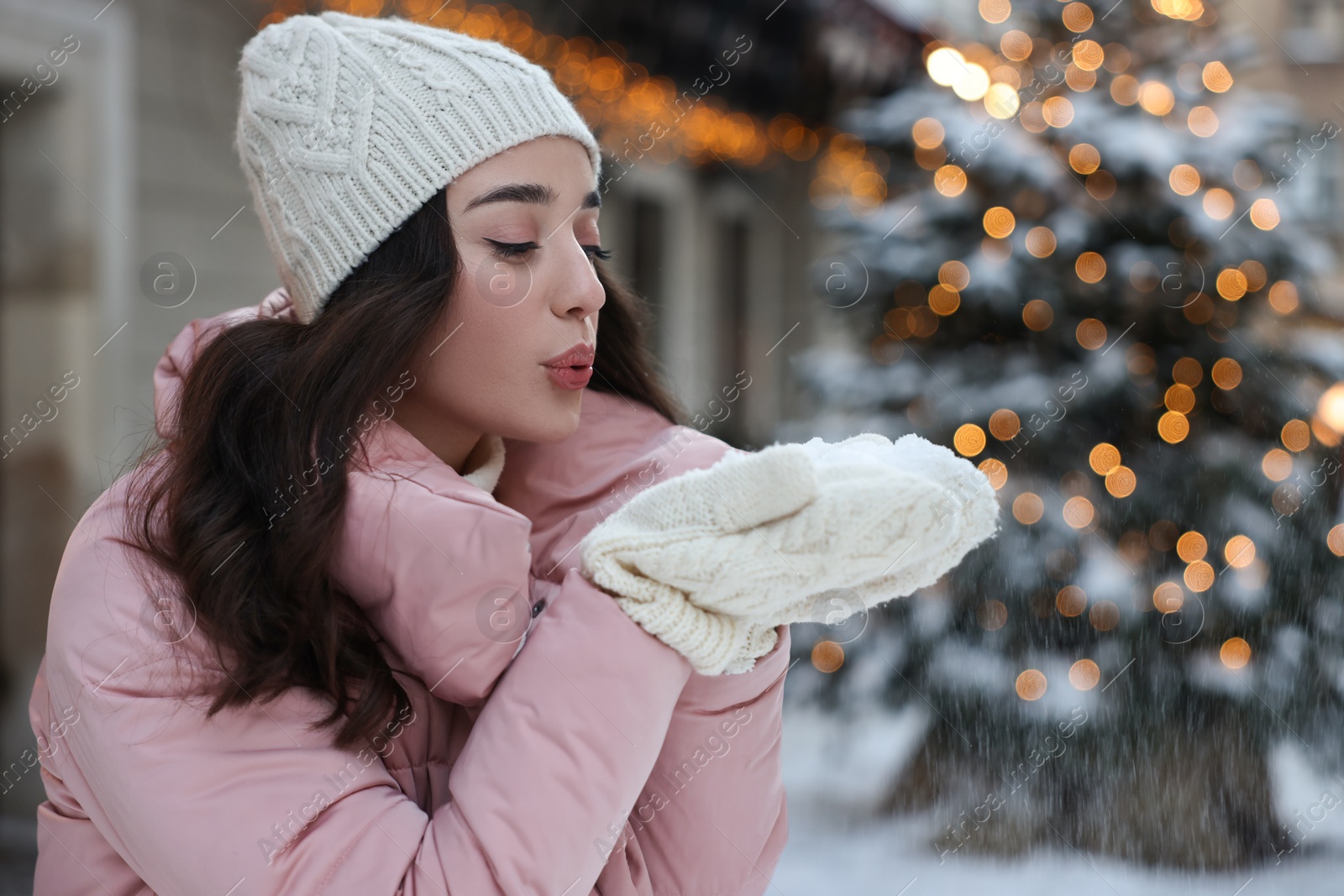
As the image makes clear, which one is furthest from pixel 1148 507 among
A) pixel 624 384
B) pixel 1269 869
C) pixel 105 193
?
pixel 105 193

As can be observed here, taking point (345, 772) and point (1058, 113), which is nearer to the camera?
point (345, 772)

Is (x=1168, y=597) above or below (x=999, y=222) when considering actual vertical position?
below

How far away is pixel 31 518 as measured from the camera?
150 inches

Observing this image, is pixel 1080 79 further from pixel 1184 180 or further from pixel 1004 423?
pixel 1004 423

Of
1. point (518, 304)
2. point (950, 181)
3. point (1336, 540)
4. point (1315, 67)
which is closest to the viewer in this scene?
point (518, 304)

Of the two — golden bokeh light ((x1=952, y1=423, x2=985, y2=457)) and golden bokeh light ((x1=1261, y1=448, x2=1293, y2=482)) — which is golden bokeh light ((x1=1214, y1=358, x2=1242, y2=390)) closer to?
golden bokeh light ((x1=1261, y1=448, x2=1293, y2=482))

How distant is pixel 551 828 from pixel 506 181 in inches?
28.3

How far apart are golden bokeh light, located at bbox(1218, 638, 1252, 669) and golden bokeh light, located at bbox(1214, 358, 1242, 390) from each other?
820 millimetres

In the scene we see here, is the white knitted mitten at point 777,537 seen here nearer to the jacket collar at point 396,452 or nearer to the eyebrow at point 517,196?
the jacket collar at point 396,452

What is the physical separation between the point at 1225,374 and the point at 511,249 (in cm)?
303

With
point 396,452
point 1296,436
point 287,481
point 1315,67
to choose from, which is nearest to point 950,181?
point 1296,436

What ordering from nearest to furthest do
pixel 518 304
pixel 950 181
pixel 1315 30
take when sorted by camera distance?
pixel 518 304 < pixel 950 181 < pixel 1315 30

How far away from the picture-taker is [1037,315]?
3693 mm

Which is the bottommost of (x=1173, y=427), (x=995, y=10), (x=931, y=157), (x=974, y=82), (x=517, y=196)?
(x=1173, y=427)
